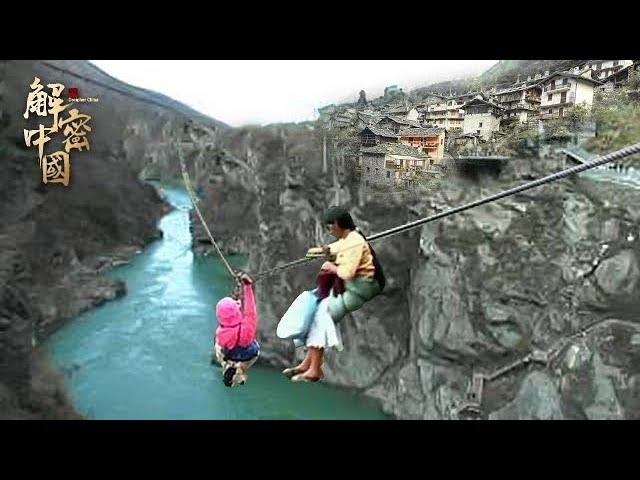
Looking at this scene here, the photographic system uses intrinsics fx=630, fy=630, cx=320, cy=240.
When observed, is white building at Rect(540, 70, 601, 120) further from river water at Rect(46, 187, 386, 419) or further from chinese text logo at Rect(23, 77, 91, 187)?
river water at Rect(46, 187, 386, 419)

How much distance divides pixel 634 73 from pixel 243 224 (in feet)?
23.5

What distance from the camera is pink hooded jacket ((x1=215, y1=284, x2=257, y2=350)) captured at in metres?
1.71

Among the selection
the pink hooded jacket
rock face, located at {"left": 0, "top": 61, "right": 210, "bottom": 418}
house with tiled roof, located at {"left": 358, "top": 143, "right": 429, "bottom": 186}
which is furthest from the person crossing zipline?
rock face, located at {"left": 0, "top": 61, "right": 210, "bottom": 418}

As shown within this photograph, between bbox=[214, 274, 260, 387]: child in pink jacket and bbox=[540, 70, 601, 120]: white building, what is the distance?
3.36 meters

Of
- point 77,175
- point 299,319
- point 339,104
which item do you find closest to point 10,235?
point 77,175

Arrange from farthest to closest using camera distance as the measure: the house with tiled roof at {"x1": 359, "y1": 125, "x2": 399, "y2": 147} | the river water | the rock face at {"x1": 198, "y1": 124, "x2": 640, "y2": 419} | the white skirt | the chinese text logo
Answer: the river water
the rock face at {"x1": 198, "y1": 124, "x2": 640, "y2": 419}
the house with tiled roof at {"x1": 359, "y1": 125, "x2": 399, "y2": 147}
the chinese text logo
the white skirt

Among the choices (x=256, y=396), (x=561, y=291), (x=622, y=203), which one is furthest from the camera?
(x=256, y=396)

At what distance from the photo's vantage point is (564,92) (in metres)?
4.50

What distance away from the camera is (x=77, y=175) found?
7.16 metres

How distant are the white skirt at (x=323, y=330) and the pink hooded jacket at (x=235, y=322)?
234 millimetres

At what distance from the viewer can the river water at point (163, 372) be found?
23.6 ft

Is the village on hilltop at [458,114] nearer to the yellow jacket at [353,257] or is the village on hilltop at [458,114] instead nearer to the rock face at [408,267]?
the rock face at [408,267]

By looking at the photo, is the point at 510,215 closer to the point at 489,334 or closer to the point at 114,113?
the point at 489,334

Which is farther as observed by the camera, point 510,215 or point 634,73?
point 510,215
